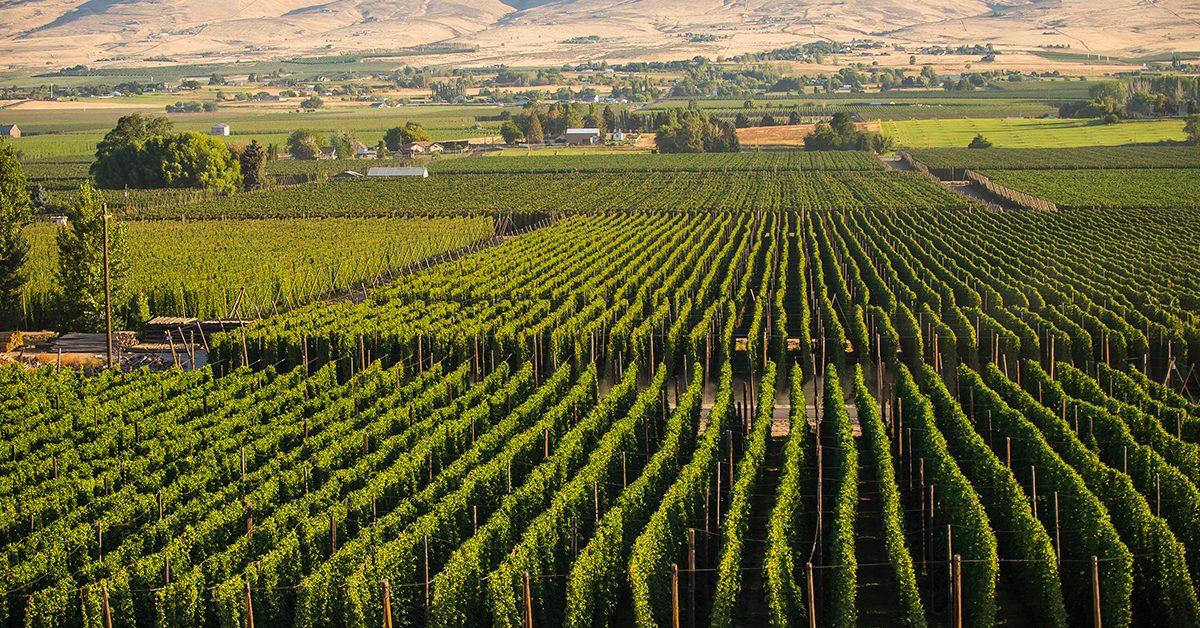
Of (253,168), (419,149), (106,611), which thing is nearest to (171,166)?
(253,168)

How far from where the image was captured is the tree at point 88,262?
41.2m

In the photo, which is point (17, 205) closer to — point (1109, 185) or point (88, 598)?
point (88, 598)

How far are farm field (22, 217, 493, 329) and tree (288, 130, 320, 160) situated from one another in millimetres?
60207

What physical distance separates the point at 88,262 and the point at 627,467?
2207 centimetres

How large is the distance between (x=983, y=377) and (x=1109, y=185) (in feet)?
169

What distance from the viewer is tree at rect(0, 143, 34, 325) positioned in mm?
42625

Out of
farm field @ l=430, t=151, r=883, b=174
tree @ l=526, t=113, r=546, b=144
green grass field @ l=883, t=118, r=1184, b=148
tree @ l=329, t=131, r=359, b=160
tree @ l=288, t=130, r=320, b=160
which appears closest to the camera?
farm field @ l=430, t=151, r=883, b=174

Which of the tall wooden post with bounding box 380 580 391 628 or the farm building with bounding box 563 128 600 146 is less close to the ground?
the farm building with bounding box 563 128 600 146

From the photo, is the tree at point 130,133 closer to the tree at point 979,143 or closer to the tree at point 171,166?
the tree at point 171,166

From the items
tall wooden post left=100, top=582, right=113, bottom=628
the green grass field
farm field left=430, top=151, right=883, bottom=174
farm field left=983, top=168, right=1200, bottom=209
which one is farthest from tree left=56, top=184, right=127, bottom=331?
the green grass field

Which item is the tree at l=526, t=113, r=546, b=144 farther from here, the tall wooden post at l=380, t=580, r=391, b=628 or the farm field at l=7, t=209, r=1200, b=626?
the tall wooden post at l=380, t=580, r=391, b=628

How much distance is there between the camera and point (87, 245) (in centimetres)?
4100

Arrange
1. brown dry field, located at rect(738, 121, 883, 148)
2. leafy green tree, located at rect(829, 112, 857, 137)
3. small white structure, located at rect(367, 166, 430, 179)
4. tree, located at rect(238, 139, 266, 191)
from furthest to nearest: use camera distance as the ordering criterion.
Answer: brown dry field, located at rect(738, 121, 883, 148) → leafy green tree, located at rect(829, 112, 857, 137) → small white structure, located at rect(367, 166, 430, 179) → tree, located at rect(238, 139, 266, 191)

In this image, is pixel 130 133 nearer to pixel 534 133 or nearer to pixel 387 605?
pixel 534 133
